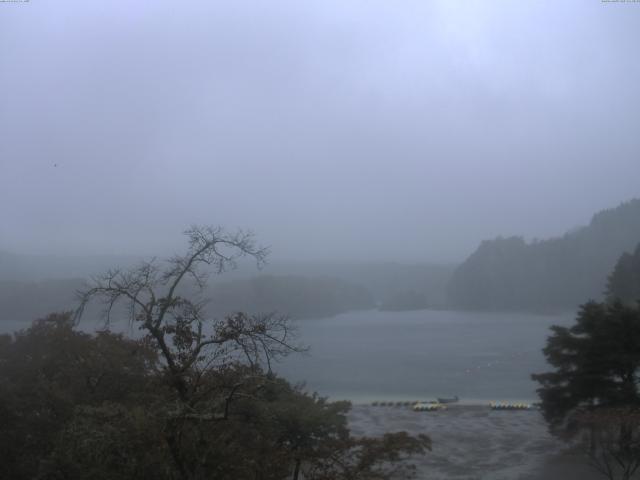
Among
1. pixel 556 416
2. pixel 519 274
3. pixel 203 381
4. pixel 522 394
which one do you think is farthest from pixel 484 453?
pixel 519 274

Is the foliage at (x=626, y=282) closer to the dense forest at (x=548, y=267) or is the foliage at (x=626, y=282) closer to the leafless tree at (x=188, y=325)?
the dense forest at (x=548, y=267)

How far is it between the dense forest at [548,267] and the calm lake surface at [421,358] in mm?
5802

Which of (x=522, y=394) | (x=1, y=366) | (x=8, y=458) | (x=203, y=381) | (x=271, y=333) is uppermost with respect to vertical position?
(x=271, y=333)

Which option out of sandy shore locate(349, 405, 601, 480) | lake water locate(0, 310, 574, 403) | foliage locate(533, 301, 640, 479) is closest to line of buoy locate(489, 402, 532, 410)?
sandy shore locate(349, 405, 601, 480)

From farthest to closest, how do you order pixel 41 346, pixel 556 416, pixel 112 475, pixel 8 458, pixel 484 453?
pixel 484 453 < pixel 556 416 < pixel 41 346 < pixel 8 458 < pixel 112 475

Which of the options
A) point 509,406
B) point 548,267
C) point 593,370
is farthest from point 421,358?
point 548,267

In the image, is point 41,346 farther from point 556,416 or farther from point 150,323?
point 556,416

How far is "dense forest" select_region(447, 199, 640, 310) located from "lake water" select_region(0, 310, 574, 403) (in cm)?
639

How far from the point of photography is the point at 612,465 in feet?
48.2

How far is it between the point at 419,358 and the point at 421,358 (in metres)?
0.15

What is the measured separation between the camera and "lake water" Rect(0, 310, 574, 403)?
3036 centimetres

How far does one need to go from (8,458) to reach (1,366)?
415 centimetres

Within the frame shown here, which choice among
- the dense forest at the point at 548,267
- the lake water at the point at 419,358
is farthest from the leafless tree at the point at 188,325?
the dense forest at the point at 548,267

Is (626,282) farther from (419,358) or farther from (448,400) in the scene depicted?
(419,358)
